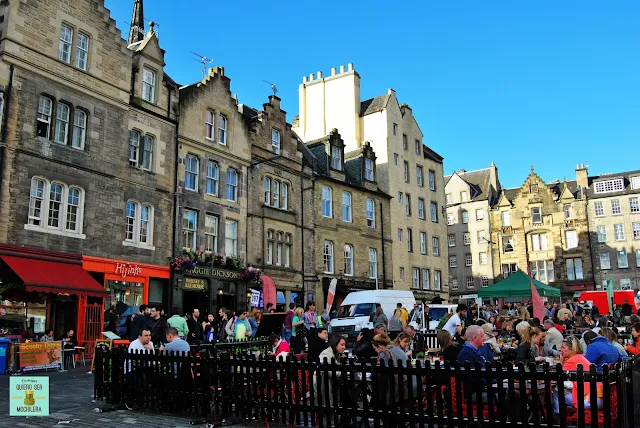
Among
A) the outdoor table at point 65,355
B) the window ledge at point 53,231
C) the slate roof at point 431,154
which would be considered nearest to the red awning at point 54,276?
the window ledge at point 53,231

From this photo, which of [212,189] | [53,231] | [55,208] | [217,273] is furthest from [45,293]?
[212,189]

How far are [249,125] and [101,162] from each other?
10037 millimetres

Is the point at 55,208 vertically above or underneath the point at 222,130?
underneath

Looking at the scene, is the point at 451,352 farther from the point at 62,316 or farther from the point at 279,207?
the point at 279,207

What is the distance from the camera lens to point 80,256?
21562 mm

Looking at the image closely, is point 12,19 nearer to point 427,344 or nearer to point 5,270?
point 5,270

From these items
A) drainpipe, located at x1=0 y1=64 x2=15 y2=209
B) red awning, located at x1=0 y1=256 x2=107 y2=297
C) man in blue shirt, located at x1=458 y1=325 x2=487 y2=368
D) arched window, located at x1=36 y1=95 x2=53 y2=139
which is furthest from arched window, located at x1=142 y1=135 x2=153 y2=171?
man in blue shirt, located at x1=458 y1=325 x2=487 y2=368

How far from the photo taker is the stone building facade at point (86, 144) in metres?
20.2

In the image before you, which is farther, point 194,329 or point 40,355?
point 194,329

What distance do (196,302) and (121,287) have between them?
488 cm

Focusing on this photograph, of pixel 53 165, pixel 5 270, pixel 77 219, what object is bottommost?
pixel 5 270

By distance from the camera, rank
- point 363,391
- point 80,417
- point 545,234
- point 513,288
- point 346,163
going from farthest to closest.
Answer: point 545,234 < point 346,163 < point 513,288 < point 80,417 < point 363,391

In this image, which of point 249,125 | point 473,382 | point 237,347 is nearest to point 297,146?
point 249,125

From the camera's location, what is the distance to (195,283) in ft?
87.1
